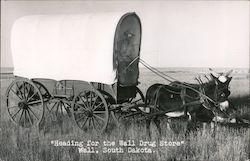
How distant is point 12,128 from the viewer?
5.26 metres

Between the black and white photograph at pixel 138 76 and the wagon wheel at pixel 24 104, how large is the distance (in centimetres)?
16

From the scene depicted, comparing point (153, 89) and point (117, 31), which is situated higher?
point (117, 31)

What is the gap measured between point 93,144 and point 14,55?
1.54 m

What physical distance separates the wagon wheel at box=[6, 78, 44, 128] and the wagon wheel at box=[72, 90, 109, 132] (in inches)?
21.8

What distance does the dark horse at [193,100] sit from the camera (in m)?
4.68

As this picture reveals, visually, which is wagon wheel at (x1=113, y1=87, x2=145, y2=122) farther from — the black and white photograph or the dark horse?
the dark horse

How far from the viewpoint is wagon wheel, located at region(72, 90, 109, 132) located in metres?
4.91

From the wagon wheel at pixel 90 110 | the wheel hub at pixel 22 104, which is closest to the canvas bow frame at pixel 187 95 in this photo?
the wagon wheel at pixel 90 110

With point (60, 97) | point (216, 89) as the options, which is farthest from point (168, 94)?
point (60, 97)

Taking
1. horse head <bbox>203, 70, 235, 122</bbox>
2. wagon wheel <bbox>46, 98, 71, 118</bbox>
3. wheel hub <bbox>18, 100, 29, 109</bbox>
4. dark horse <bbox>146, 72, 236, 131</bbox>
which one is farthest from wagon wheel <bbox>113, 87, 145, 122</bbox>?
wheel hub <bbox>18, 100, 29, 109</bbox>

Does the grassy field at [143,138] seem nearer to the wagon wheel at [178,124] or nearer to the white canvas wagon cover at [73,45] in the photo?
the wagon wheel at [178,124]

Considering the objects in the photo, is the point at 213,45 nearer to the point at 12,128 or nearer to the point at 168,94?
the point at 168,94

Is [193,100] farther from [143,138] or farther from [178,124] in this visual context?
[143,138]

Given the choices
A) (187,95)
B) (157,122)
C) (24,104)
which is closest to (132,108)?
(157,122)
